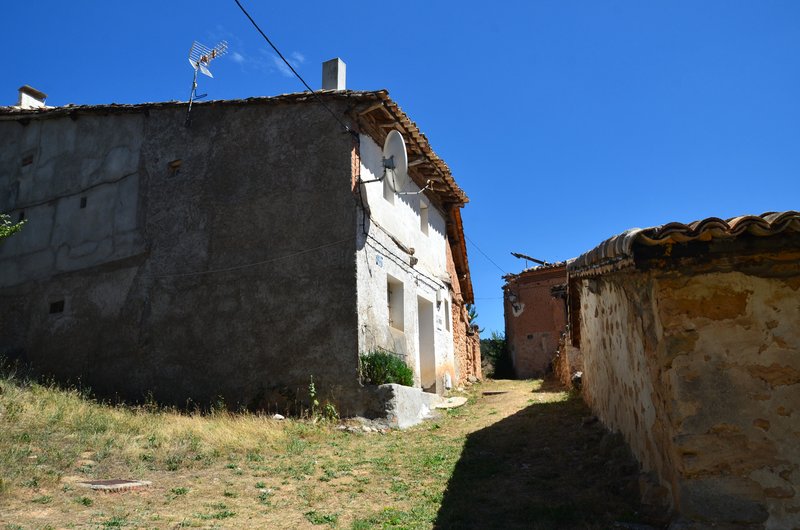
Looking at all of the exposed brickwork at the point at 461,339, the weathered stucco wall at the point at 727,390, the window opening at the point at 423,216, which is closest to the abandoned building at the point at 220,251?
the window opening at the point at 423,216

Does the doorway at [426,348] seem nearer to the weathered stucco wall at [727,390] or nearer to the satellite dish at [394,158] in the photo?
the satellite dish at [394,158]

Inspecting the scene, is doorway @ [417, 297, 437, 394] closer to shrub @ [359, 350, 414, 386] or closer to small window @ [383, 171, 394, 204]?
small window @ [383, 171, 394, 204]

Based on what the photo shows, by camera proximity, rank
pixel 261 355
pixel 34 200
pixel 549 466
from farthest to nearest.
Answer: pixel 34 200
pixel 261 355
pixel 549 466

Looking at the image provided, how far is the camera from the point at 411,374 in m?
11.8

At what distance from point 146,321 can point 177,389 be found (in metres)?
1.68

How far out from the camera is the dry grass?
5.72m

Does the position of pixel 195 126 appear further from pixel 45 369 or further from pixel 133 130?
pixel 45 369

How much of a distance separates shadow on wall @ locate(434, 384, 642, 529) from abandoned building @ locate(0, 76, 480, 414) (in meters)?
2.96

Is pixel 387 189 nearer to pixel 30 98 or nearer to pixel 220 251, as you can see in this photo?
pixel 220 251

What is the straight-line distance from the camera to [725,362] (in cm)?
501

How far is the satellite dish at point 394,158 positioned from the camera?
11.8 m

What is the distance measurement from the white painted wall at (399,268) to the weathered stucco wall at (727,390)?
21.0 ft

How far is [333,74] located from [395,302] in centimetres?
523

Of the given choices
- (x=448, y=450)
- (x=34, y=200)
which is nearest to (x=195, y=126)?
(x=34, y=200)
